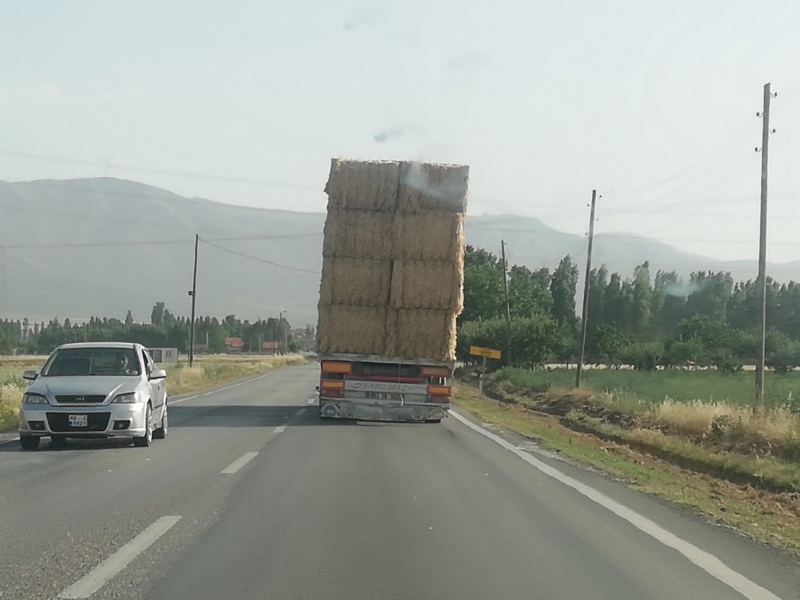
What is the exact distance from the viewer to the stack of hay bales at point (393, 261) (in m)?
19.3

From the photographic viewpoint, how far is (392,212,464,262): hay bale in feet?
63.4

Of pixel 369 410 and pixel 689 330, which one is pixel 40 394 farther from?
pixel 689 330

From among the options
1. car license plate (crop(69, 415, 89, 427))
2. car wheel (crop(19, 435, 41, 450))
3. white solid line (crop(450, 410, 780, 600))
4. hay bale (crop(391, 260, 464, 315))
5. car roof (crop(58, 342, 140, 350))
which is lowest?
car wheel (crop(19, 435, 41, 450))

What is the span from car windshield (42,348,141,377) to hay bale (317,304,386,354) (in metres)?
5.09

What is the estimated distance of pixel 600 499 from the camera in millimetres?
10102

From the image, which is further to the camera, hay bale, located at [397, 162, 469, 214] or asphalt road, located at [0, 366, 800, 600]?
hay bale, located at [397, 162, 469, 214]

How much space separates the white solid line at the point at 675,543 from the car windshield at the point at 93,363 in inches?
272

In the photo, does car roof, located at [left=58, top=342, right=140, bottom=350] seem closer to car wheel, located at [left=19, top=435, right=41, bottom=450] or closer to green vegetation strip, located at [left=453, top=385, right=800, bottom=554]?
car wheel, located at [left=19, top=435, right=41, bottom=450]

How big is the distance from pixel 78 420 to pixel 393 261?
795 centimetres

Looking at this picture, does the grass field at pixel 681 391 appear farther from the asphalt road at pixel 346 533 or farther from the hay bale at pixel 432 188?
the asphalt road at pixel 346 533

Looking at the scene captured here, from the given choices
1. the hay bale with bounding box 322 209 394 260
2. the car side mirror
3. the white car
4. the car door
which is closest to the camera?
the white car

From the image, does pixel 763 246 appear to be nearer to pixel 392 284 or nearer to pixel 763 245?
pixel 763 245

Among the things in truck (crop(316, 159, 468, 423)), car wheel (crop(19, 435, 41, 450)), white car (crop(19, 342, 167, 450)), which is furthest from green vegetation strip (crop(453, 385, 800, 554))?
car wheel (crop(19, 435, 41, 450))

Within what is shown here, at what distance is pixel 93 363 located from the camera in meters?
15.1
